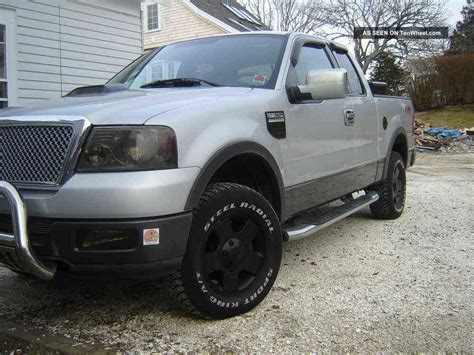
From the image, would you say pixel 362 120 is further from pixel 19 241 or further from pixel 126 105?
pixel 19 241

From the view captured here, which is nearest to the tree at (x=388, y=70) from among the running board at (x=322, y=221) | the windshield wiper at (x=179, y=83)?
the running board at (x=322, y=221)

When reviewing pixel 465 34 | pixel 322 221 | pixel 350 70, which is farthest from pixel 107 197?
pixel 465 34

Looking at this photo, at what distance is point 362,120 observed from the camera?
4664 millimetres

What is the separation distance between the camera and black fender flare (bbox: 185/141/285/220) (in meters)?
2.64

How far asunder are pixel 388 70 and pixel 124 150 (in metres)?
32.8

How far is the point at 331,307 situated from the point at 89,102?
193 centimetres

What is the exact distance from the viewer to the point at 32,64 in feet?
27.4

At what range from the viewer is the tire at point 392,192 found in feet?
18.2

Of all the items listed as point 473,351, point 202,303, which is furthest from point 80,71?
point 473,351

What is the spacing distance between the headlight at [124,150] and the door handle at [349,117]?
2202 millimetres

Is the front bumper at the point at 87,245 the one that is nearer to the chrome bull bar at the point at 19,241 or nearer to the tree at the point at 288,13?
the chrome bull bar at the point at 19,241

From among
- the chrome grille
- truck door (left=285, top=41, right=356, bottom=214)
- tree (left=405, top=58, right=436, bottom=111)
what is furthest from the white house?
the chrome grille

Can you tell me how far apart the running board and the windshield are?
1033 mm

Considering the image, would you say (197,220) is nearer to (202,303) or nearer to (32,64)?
(202,303)
